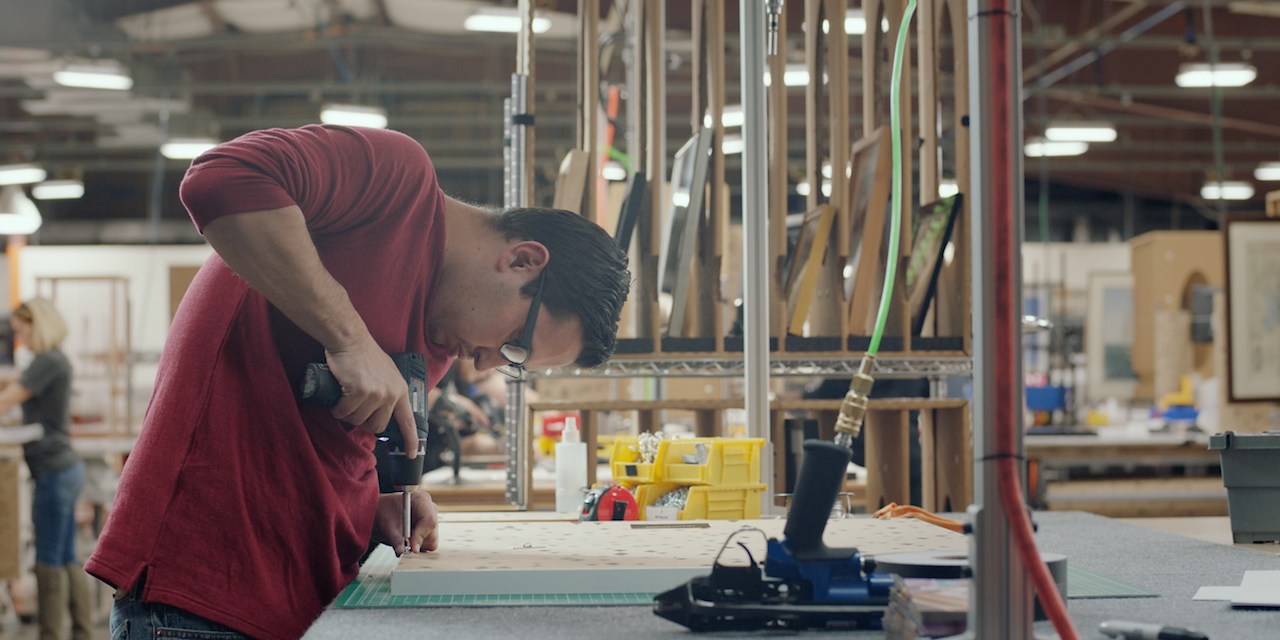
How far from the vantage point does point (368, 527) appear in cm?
150

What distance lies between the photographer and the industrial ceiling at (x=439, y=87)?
1008 centimetres

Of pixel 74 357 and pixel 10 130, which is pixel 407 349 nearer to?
pixel 74 357

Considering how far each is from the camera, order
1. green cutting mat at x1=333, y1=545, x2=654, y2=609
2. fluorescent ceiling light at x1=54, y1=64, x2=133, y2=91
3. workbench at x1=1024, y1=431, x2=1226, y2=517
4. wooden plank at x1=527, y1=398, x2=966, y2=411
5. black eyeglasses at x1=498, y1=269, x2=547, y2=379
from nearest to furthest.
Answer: green cutting mat at x1=333, y1=545, x2=654, y2=609
black eyeglasses at x1=498, y1=269, x2=547, y2=379
wooden plank at x1=527, y1=398, x2=966, y2=411
workbench at x1=1024, y1=431, x2=1226, y2=517
fluorescent ceiling light at x1=54, y1=64, x2=133, y2=91

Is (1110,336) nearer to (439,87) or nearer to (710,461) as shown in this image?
(439,87)

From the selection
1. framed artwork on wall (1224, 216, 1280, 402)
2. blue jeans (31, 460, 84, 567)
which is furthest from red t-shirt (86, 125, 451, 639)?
blue jeans (31, 460, 84, 567)

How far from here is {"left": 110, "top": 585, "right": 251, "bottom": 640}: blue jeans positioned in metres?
1.29

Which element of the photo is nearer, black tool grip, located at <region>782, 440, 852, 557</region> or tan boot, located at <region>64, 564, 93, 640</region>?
black tool grip, located at <region>782, 440, 852, 557</region>

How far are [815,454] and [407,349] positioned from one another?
684 mm

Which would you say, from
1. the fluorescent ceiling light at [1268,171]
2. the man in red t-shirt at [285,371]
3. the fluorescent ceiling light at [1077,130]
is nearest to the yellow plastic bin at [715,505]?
the man in red t-shirt at [285,371]

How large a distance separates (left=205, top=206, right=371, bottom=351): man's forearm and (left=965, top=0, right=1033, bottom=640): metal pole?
705 millimetres

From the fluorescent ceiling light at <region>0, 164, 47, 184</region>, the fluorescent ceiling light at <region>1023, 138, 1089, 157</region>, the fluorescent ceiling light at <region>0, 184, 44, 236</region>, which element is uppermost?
the fluorescent ceiling light at <region>1023, 138, 1089, 157</region>

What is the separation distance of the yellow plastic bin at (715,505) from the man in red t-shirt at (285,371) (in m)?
0.45

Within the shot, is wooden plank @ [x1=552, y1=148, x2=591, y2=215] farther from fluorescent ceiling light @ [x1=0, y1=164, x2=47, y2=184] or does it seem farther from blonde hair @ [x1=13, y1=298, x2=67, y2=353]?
fluorescent ceiling light @ [x1=0, y1=164, x2=47, y2=184]

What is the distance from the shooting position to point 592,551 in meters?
1.37
